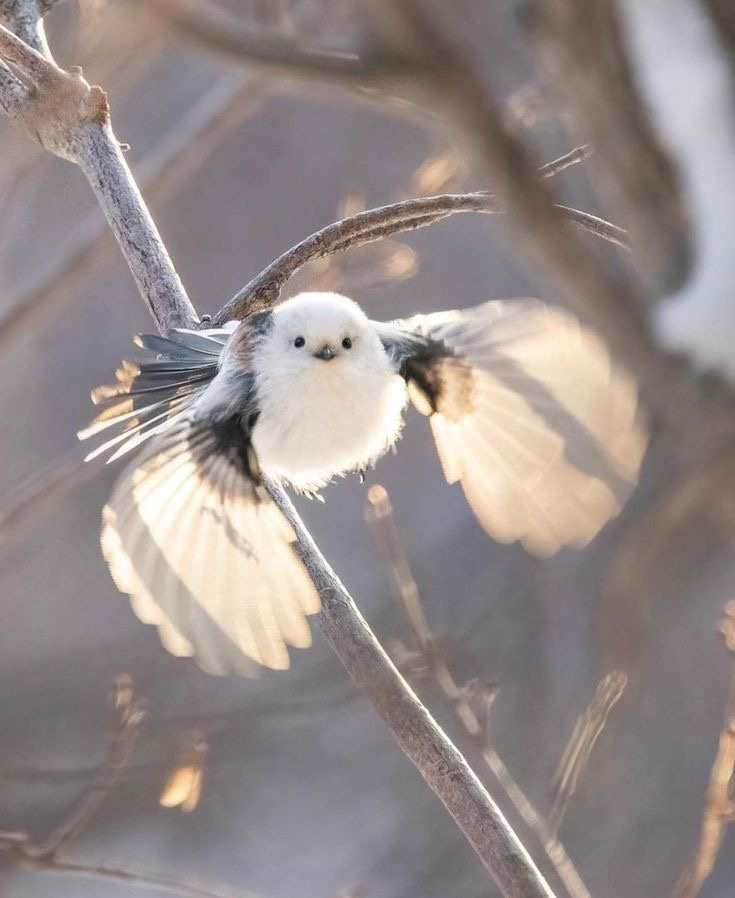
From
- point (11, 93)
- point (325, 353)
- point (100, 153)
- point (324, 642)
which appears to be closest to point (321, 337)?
point (325, 353)

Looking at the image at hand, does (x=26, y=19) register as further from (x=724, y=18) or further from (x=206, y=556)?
(x=724, y=18)

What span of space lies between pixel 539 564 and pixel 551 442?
1.48 metres

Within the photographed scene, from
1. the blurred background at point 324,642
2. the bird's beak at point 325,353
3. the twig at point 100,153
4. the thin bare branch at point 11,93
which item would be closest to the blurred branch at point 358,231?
the twig at point 100,153

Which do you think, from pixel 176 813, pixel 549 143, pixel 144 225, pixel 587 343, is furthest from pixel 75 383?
pixel 587 343

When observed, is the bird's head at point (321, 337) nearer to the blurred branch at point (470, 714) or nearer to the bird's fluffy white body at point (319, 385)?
the bird's fluffy white body at point (319, 385)

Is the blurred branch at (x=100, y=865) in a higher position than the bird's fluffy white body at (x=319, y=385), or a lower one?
lower

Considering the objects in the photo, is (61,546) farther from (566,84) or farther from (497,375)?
(566,84)

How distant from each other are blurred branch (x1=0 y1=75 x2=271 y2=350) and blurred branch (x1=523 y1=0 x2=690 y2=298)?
90cm

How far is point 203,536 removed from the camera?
1093 mm

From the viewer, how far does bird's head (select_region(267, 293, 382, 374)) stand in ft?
3.33

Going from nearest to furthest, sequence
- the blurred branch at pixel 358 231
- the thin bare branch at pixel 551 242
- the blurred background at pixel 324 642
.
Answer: the thin bare branch at pixel 551 242, the blurred branch at pixel 358 231, the blurred background at pixel 324 642

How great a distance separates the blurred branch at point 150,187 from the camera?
1377mm

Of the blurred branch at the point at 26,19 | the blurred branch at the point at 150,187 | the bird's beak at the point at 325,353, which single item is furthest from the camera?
the blurred branch at the point at 150,187

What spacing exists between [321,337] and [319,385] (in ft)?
0.13
